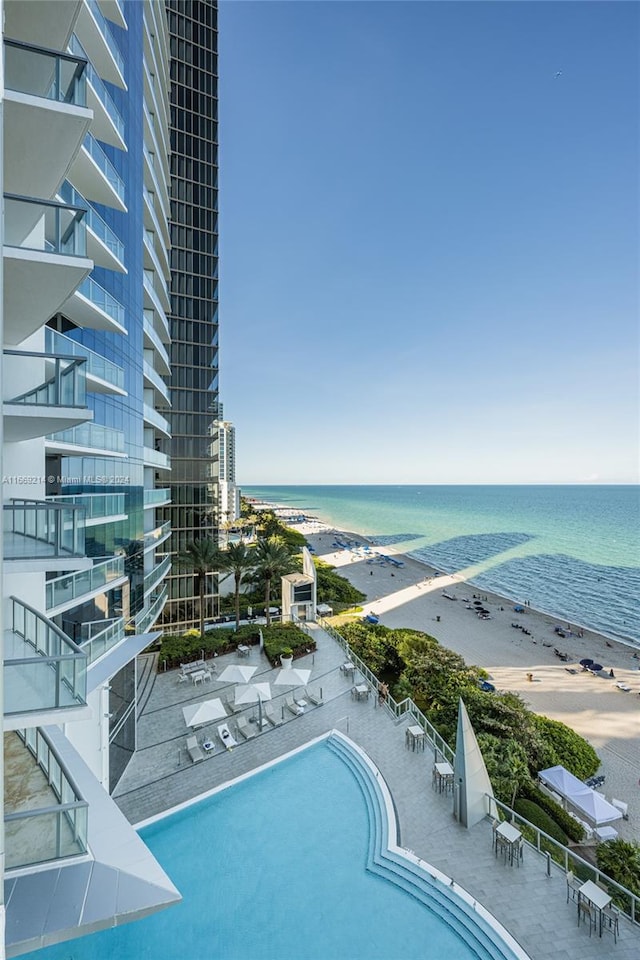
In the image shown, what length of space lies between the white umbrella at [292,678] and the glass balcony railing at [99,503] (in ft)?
35.5

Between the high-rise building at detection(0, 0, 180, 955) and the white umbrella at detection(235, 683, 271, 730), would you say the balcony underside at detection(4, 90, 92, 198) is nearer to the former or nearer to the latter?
the high-rise building at detection(0, 0, 180, 955)

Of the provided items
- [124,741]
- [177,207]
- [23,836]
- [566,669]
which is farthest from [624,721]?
[177,207]

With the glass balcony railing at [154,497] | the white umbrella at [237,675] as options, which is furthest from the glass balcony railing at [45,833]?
the glass balcony railing at [154,497]

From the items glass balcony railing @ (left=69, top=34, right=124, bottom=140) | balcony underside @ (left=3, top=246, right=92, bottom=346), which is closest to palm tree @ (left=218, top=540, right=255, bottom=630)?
glass balcony railing @ (left=69, top=34, right=124, bottom=140)

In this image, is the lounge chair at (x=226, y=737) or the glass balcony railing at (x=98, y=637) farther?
the lounge chair at (x=226, y=737)

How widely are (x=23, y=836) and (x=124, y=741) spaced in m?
11.3

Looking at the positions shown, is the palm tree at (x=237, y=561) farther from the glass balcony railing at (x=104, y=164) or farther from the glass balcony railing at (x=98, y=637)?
the glass balcony railing at (x=104, y=164)

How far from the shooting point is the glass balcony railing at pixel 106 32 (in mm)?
12331

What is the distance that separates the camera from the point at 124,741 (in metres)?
15.8

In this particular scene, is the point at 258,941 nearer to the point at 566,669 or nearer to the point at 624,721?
the point at 624,721

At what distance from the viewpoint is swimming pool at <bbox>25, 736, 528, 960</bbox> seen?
355 inches

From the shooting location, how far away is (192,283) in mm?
36031

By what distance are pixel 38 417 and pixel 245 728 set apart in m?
16.2

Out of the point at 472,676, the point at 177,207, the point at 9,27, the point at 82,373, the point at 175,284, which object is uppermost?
the point at 177,207
